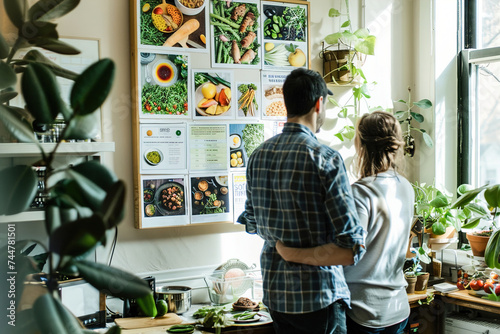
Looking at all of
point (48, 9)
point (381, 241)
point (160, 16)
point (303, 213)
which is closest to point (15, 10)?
point (48, 9)

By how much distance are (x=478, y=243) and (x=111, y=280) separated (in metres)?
2.96

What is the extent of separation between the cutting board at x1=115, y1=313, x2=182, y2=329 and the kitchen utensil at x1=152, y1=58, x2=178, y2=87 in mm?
1097

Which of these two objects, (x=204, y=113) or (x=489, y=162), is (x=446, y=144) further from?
(x=204, y=113)

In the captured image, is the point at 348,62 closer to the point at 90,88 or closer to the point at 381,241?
the point at 381,241

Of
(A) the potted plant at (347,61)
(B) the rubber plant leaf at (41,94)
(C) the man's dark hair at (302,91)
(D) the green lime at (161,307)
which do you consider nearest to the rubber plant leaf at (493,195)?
(C) the man's dark hair at (302,91)

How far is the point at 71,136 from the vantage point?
477mm

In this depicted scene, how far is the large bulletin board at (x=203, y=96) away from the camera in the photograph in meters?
2.62

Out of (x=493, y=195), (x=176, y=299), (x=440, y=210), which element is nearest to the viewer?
(x=493, y=195)

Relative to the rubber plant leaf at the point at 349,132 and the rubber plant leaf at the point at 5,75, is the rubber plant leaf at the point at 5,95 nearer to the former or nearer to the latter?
the rubber plant leaf at the point at 5,75

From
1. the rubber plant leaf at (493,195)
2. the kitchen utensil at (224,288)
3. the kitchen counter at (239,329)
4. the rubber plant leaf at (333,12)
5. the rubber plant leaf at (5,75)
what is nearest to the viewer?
the rubber plant leaf at (5,75)

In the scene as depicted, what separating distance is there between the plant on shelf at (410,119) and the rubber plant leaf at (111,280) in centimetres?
304

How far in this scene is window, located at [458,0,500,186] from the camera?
10.8 ft

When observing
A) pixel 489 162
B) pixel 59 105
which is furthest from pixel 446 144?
pixel 59 105

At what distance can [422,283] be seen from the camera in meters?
2.94
